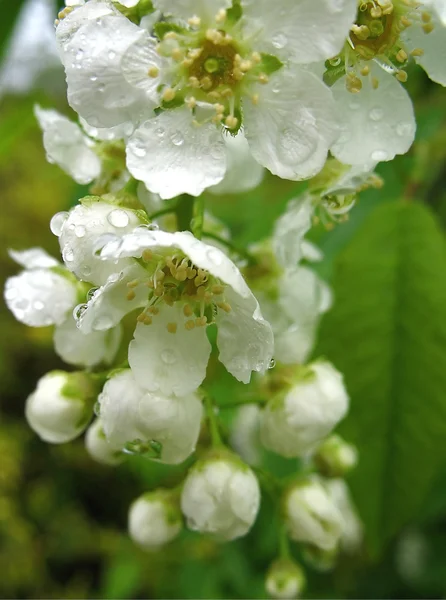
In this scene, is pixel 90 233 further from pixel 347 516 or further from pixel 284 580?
pixel 347 516

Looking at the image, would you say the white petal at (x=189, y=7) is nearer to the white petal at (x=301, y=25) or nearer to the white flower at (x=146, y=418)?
the white petal at (x=301, y=25)

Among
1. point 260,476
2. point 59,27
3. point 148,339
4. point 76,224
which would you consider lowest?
point 260,476

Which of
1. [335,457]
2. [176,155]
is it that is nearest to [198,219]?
[176,155]

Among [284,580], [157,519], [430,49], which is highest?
[430,49]

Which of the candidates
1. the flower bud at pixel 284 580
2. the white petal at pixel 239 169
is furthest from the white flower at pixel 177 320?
the flower bud at pixel 284 580

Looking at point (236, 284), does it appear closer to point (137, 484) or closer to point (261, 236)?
point (261, 236)

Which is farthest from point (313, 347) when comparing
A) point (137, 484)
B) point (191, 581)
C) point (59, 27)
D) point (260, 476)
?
point (137, 484)
